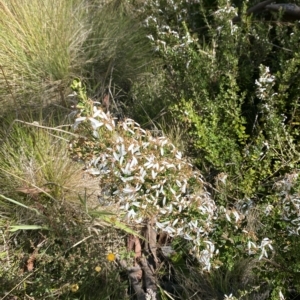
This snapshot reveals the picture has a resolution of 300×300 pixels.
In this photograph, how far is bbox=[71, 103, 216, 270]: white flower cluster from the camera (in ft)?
4.66

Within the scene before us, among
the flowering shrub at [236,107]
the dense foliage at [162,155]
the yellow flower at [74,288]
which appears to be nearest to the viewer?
the dense foliage at [162,155]

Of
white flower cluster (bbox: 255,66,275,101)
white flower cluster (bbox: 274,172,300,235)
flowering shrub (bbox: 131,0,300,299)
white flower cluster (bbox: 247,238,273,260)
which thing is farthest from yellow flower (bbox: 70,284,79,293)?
white flower cluster (bbox: 255,66,275,101)

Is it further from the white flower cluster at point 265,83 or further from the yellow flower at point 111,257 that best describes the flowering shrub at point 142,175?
the white flower cluster at point 265,83

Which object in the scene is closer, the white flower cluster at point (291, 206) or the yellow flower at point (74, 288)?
the white flower cluster at point (291, 206)

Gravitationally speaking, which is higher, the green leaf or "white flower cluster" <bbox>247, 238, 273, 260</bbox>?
"white flower cluster" <bbox>247, 238, 273, 260</bbox>

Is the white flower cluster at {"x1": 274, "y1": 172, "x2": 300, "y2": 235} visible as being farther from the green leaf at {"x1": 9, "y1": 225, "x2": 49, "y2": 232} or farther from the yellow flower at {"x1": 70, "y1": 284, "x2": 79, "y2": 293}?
the green leaf at {"x1": 9, "y1": 225, "x2": 49, "y2": 232}

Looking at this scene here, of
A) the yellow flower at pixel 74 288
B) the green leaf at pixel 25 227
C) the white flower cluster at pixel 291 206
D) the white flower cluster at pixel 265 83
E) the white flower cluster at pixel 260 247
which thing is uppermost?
the white flower cluster at pixel 265 83

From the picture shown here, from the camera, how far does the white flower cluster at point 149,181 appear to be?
1422 millimetres

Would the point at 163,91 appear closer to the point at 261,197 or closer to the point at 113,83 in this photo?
the point at 113,83

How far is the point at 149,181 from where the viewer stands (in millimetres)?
1519

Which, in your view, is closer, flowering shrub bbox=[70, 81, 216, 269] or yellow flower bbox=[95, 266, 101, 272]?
flowering shrub bbox=[70, 81, 216, 269]

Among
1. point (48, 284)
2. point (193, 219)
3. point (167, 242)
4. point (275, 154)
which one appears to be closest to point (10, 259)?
point (48, 284)

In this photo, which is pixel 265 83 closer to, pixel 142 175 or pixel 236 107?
pixel 236 107

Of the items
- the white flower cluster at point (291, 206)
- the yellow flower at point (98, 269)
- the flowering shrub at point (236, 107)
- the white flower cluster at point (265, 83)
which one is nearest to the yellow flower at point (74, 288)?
the yellow flower at point (98, 269)
